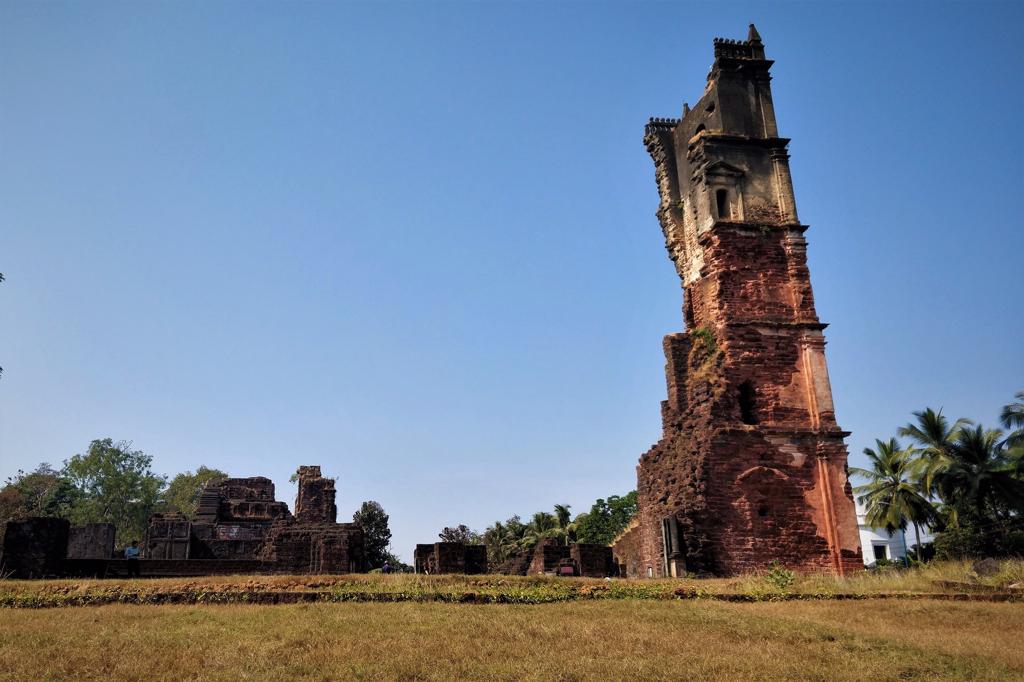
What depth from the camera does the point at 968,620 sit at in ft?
37.2

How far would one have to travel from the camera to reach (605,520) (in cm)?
5319

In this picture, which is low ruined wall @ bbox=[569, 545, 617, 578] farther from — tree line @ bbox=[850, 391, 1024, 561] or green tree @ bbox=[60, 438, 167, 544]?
green tree @ bbox=[60, 438, 167, 544]

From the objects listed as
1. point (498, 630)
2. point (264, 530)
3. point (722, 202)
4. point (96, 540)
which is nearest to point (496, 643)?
point (498, 630)

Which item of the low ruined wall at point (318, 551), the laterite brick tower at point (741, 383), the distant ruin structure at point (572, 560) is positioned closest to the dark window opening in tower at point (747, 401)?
the laterite brick tower at point (741, 383)

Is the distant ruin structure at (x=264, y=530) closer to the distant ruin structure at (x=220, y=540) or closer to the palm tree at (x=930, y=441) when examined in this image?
the distant ruin structure at (x=220, y=540)

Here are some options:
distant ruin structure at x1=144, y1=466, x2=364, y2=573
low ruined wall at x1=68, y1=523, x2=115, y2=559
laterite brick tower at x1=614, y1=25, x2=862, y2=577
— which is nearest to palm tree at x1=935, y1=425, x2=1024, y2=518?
laterite brick tower at x1=614, y1=25, x2=862, y2=577

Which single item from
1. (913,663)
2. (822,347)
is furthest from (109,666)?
(822,347)

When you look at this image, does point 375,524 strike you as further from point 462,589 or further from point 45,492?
point 462,589

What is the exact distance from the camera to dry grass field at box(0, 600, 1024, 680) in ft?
25.8

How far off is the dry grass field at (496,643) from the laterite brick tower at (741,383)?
274 inches

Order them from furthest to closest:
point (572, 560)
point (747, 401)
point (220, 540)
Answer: point (220, 540), point (747, 401), point (572, 560)

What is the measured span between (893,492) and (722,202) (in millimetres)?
21977

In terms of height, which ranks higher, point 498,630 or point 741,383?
point 741,383

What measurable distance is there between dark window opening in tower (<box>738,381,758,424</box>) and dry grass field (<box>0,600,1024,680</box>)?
338 inches
